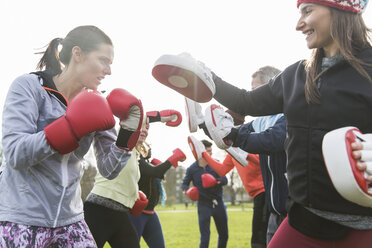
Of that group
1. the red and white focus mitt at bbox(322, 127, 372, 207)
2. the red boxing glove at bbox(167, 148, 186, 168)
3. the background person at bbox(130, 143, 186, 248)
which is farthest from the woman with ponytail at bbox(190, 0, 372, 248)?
the red boxing glove at bbox(167, 148, 186, 168)

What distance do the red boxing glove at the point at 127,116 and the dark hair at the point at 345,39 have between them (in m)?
0.95

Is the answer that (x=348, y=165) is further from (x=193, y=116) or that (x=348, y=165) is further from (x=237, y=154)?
(x=237, y=154)

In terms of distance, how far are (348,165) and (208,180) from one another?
5.69 metres

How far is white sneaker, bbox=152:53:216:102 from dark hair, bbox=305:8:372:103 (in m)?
0.58

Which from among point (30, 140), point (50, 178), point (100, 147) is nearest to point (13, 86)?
point (30, 140)

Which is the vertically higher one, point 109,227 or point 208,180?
point 109,227

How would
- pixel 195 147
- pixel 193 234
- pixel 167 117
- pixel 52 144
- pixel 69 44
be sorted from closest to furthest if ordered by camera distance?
pixel 52 144, pixel 69 44, pixel 167 117, pixel 195 147, pixel 193 234

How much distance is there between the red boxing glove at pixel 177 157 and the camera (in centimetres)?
523

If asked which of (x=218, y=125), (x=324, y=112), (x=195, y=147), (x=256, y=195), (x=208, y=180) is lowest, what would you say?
(x=208, y=180)

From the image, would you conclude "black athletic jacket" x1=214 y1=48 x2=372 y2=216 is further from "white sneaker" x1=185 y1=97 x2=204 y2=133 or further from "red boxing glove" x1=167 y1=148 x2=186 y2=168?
"red boxing glove" x1=167 y1=148 x2=186 y2=168

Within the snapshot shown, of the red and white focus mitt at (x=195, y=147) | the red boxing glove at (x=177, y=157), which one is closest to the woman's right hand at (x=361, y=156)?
the red and white focus mitt at (x=195, y=147)

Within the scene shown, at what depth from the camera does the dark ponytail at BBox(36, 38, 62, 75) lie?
2.33 m

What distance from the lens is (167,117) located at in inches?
179

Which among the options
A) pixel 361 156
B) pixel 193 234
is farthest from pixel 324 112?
pixel 193 234
